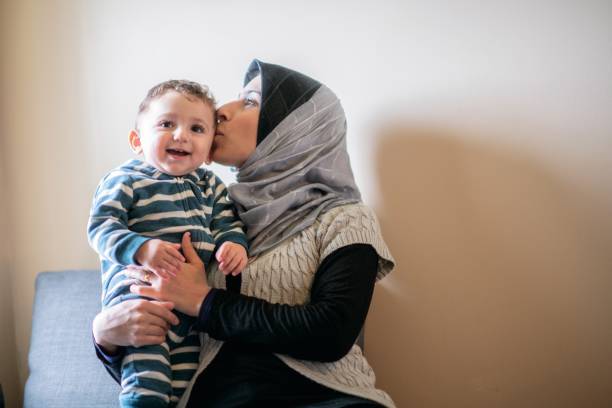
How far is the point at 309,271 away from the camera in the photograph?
1.29 metres

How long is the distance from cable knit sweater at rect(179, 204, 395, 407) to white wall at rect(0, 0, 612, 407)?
1.44ft

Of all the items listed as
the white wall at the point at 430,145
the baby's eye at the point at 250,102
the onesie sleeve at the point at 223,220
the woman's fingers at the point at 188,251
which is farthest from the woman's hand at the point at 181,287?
the white wall at the point at 430,145

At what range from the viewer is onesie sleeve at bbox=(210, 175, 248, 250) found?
1312 millimetres

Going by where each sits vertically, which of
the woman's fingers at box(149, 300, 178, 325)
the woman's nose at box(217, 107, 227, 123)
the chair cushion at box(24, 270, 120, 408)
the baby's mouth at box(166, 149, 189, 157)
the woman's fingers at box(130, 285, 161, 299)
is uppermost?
the woman's nose at box(217, 107, 227, 123)

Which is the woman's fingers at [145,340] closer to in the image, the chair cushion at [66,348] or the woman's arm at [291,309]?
the woman's arm at [291,309]

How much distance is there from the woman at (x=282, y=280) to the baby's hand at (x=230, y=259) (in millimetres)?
62

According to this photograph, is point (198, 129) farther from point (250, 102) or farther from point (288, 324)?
point (288, 324)

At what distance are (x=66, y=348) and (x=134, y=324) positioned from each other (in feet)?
1.90

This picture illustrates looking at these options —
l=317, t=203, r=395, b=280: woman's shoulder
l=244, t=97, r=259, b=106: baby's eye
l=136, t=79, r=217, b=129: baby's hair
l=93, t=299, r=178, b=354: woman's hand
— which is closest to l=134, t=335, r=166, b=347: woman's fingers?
l=93, t=299, r=178, b=354: woman's hand

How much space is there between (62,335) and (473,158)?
1.44 m

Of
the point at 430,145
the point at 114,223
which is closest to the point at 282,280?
the point at 114,223

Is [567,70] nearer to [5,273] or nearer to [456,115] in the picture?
[456,115]

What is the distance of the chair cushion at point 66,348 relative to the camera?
4.89 ft

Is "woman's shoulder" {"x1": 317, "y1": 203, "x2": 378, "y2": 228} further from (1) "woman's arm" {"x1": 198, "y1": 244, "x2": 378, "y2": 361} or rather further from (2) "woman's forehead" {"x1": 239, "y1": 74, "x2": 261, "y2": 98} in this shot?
(2) "woman's forehead" {"x1": 239, "y1": 74, "x2": 261, "y2": 98}
